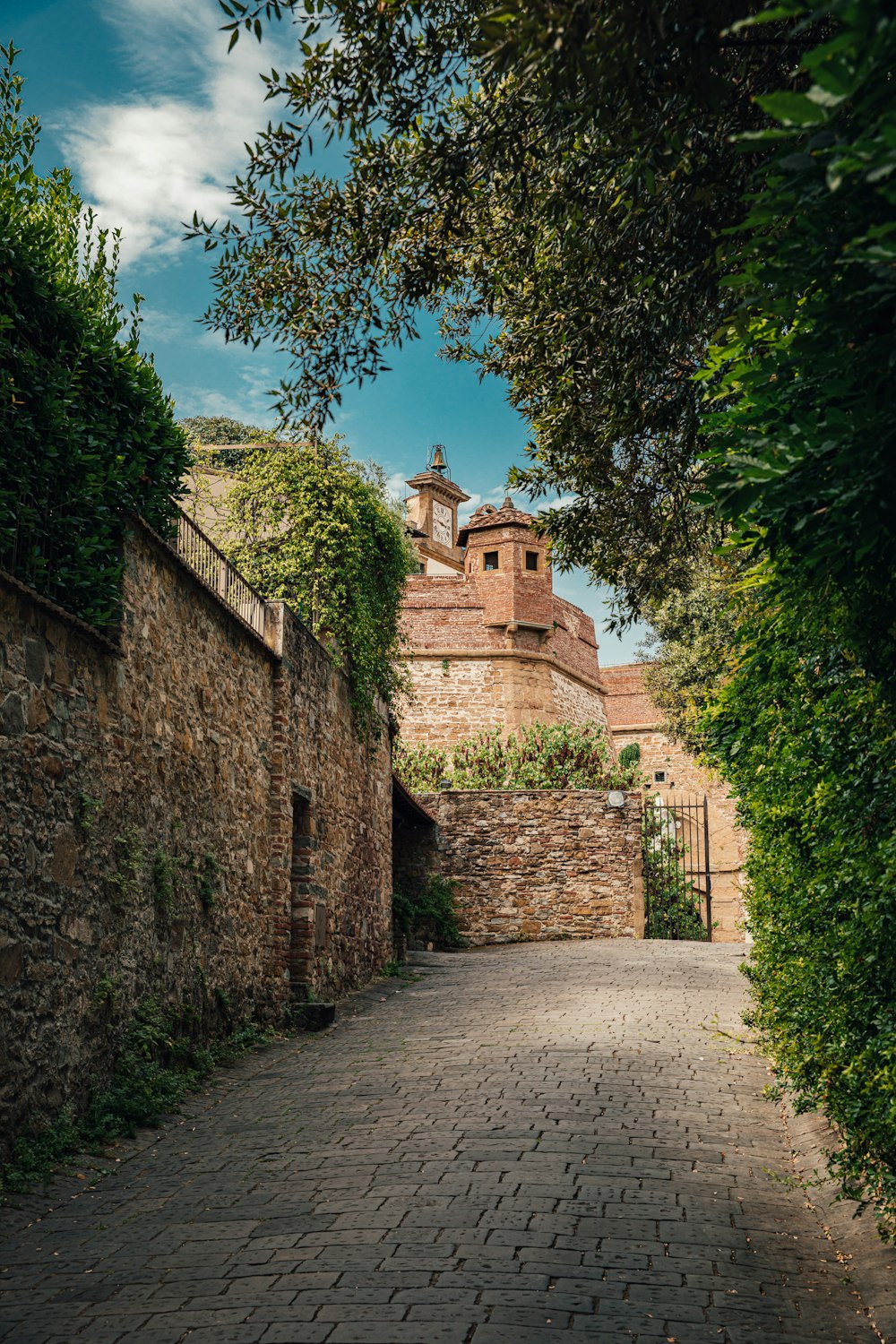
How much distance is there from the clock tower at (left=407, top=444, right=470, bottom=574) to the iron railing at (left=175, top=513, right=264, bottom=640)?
152ft

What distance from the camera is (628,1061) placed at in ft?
27.9

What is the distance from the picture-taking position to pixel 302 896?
39.1 ft

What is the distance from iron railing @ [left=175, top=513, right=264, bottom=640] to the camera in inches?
356

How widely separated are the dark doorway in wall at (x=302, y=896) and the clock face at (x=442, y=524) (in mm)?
50101

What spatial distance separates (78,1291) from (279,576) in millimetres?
9754

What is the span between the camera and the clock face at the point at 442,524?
206ft

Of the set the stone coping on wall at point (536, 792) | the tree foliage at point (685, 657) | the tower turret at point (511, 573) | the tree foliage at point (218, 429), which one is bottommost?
the stone coping on wall at point (536, 792)

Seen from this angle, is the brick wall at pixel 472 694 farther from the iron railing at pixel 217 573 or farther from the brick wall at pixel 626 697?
the iron railing at pixel 217 573

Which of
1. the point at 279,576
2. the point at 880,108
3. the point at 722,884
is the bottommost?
the point at 722,884

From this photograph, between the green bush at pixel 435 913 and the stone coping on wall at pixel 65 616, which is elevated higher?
the stone coping on wall at pixel 65 616

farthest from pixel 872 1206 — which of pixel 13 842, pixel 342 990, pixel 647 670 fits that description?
pixel 647 670

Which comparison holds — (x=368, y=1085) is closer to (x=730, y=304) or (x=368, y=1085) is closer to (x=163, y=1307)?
(x=163, y=1307)

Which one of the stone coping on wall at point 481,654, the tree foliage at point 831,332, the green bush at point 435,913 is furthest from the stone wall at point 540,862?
the tree foliage at point 831,332

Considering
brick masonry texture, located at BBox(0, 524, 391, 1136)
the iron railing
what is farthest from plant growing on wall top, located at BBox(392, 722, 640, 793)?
A: the iron railing
